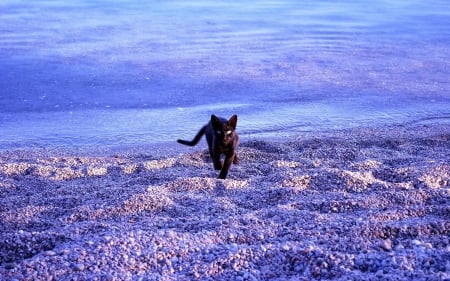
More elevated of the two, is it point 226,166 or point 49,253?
point 49,253

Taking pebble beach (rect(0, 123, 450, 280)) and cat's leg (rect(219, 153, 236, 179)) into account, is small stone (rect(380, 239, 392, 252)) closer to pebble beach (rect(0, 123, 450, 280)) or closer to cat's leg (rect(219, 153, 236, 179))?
pebble beach (rect(0, 123, 450, 280))

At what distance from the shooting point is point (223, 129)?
6.00 m

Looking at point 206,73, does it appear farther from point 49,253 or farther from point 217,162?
point 49,253

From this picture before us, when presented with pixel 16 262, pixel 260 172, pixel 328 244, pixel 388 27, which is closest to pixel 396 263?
pixel 328 244

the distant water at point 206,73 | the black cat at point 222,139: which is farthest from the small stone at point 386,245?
the distant water at point 206,73

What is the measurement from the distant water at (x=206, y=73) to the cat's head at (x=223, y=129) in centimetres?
159

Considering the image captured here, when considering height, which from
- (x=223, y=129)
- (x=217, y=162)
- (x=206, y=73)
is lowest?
(x=217, y=162)

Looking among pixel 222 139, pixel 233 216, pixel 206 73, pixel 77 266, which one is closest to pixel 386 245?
pixel 233 216

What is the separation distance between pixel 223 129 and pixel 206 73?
4.85 m

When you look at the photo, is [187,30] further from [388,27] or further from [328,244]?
[328,244]

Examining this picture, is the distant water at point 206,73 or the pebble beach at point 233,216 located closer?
the pebble beach at point 233,216

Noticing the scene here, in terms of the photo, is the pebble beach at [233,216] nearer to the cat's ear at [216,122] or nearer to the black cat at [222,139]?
the black cat at [222,139]

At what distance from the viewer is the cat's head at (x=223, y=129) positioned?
5996mm

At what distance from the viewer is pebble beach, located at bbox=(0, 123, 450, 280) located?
329cm
